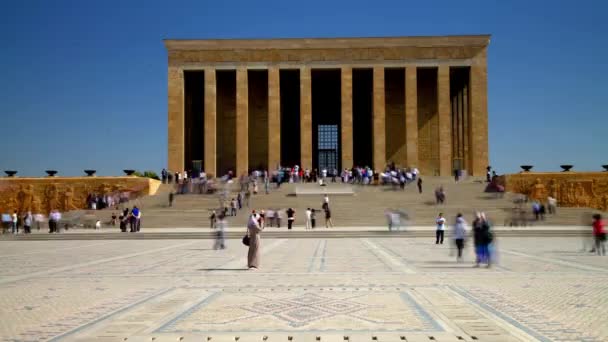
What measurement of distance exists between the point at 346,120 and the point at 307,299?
33849 mm

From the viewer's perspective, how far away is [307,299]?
7422 millimetres

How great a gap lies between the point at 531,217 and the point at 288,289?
21.1 metres

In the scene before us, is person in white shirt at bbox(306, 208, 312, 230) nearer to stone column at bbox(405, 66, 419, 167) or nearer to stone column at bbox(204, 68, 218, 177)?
stone column at bbox(204, 68, 218, 177)

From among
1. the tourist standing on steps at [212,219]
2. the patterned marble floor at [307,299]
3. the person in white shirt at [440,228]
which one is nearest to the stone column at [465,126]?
the tourist standing on steps at [212,219]

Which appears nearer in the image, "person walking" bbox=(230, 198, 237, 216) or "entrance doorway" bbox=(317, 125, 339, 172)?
"person walking" bbox=(230, 198, 237, 216)

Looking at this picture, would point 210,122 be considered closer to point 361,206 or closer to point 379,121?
point 379,121


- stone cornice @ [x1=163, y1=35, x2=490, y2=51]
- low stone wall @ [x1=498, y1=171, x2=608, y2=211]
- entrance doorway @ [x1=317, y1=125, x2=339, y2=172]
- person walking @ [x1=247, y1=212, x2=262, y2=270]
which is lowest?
person walking @ [x1=247, y1=212, x2=262, y2=270]

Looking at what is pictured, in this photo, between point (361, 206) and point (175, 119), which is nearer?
point (361, 206)

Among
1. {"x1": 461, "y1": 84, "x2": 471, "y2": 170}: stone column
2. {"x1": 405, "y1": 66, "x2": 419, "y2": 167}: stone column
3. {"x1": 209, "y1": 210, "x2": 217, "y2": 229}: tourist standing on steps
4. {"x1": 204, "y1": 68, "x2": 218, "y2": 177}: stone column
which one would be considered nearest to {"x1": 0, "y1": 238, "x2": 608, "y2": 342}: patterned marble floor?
{"x1": 209, "y1": 210, "x2": 217, "y2": 229}: tourist standing on steps

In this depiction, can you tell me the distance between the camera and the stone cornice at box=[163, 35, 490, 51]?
40312 mm

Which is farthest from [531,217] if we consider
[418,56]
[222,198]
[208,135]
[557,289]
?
[208,135]

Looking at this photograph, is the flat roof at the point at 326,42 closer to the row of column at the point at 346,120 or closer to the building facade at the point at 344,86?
the building facade at the point at 344,86

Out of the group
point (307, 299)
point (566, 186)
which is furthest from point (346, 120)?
point (307, 299)

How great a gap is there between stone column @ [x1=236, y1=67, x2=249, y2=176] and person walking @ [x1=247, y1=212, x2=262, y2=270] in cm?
2972
